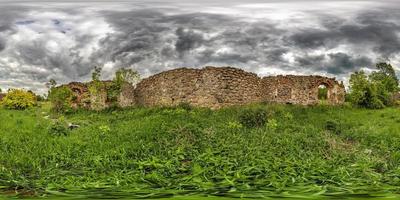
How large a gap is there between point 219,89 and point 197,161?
39.2ft

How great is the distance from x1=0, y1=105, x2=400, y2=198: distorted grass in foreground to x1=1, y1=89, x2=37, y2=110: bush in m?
12.9

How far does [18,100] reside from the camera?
894 inches

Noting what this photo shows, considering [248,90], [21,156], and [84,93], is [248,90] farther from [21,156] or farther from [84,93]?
[21,156]

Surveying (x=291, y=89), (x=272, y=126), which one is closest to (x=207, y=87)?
(x=291, y=89)

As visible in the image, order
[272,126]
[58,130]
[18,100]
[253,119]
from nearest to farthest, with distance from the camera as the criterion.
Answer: [58,130]
[272,126]
[253,119]
[18,100]

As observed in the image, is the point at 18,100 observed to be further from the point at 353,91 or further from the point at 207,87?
the point at 353,91

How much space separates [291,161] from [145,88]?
15300 mm

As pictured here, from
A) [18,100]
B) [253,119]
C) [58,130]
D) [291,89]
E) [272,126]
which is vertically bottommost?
[18,100]

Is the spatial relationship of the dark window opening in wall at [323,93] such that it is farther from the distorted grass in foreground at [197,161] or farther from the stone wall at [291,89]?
the distorted grass in foreground at [197,161]

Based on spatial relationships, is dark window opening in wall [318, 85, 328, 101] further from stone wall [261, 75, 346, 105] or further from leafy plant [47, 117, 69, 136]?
leafy plant [47, 117, 69, 136]

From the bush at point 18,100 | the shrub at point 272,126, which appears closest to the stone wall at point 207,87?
the bush at point 18,100

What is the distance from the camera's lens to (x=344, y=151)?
755cm

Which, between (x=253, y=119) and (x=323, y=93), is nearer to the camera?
(x=253, y=119)

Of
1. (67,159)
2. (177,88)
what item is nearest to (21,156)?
(67,159)
